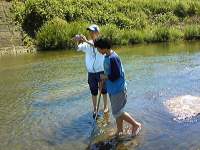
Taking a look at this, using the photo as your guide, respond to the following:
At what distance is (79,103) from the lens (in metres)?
11.8

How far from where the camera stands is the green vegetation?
25625 millimetres

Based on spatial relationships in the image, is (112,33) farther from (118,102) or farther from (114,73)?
(114,73)

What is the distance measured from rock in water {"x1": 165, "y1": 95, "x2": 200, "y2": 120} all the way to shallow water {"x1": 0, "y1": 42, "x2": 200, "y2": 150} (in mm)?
173

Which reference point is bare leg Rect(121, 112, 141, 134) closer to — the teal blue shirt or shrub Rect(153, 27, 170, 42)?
the teal blue shirt

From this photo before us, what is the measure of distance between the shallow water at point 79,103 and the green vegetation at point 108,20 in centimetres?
483

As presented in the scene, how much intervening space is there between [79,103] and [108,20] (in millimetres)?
18473

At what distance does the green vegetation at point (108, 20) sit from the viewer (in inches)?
1009

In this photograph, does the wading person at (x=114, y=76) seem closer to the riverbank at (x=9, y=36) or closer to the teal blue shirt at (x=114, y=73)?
the teal blue shirt at (x=114, y=73)

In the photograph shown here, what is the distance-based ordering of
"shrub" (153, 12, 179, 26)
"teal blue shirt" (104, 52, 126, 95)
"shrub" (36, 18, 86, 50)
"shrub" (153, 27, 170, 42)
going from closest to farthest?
"teal blue shirt" (104, 52, 126, 95) → "shrub" (36, 18, 86, 50) → "shrub" (153, 27, 170, 42) → "shrub" (153, 12, 179, 26)

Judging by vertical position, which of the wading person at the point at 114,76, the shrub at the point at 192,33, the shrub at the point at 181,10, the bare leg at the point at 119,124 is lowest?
the bare leg at the point at 119,124

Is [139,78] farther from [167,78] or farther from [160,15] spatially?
[160,15]

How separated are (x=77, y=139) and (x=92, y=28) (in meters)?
2.34

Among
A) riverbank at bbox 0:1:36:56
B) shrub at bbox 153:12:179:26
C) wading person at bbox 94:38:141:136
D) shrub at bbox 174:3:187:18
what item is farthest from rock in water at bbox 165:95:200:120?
shrub at bbox 174:3:187:18

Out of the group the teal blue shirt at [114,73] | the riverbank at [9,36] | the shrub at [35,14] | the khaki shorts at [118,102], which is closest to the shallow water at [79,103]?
the khaki shorts at [118,102]
